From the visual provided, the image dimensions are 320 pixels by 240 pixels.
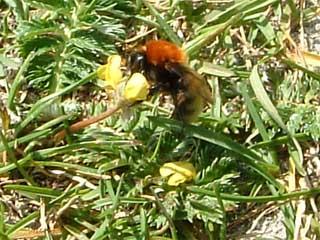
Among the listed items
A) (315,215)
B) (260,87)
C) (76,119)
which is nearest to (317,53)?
(260,87)

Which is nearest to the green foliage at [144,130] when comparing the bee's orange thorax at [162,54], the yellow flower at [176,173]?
the yellow flower at [176,173]

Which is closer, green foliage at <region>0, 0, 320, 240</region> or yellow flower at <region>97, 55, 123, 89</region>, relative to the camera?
yellow flower at <region>97, 55, 123, 89</region>

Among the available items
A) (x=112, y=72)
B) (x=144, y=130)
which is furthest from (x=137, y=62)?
(x=144, y=130)

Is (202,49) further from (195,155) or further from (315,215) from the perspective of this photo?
(315,215)

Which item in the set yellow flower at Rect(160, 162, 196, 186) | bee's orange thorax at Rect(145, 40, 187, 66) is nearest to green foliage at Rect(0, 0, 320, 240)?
yellow flower at Rect(160, 162, 196, 186)

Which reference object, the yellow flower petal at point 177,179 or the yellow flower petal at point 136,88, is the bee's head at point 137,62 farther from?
the yellow flower petal at point 177,179

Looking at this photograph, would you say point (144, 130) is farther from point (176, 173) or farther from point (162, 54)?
point (162, 54)

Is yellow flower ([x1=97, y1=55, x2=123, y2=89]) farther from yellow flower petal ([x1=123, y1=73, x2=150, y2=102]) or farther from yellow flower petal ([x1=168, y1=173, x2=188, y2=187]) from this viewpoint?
yellow flower petal ([x1=168, y1=173, x2=188, y2=187])
